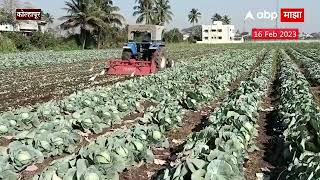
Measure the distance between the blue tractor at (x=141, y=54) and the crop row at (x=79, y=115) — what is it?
370 cm

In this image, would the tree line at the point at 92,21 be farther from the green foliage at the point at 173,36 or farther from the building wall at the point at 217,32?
the building wall at the point at 217,32

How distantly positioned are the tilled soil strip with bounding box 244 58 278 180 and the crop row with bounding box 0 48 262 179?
241cm

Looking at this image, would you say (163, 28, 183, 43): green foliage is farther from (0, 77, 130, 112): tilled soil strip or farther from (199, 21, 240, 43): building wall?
(0, 77, 130, 112): tilled soil strip

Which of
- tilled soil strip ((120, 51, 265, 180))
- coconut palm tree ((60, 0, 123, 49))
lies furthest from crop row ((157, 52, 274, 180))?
coconut palm tree ((60, 0, 123, 49))

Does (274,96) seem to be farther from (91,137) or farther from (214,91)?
(91,137)

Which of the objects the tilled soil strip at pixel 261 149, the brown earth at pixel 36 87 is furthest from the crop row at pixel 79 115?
the tilled soil strip at pixel 261 149

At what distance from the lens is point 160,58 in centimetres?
1806

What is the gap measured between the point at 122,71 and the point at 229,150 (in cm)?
1230

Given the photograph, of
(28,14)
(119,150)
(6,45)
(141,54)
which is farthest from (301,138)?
(28,14)

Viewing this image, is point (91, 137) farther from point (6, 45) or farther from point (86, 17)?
point (86, 17)

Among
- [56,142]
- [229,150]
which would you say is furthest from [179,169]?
[56,142]

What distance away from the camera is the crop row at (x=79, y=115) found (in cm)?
627

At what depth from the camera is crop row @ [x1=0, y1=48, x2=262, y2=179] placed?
20.6ft

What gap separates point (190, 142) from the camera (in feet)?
19.6
